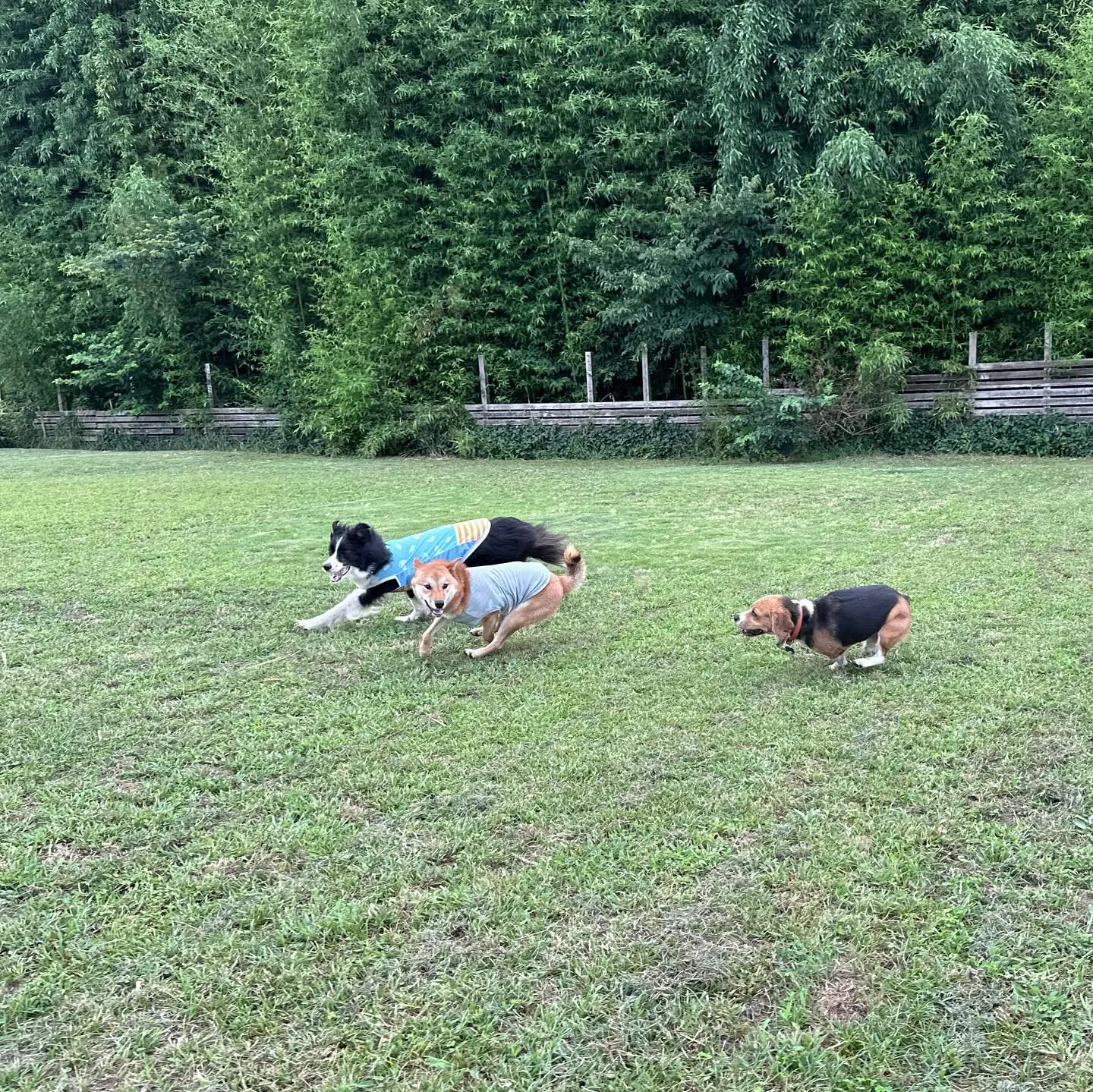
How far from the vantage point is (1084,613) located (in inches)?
135

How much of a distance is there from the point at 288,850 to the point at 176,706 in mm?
1111

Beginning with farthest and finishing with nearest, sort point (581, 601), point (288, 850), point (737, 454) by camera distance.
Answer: point (737, 454) < point (581, 601) < point (288, 850)

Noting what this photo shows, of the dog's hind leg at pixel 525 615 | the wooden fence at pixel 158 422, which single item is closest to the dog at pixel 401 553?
the dog's hind leg at pixel 525 615

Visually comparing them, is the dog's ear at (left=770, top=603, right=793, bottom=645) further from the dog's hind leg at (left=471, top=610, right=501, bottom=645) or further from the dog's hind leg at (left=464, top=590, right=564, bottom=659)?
the dog's hind leg at (left=471, top=610, right=501, bottom=645)

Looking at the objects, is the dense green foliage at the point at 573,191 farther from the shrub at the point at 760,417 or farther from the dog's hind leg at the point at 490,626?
the dog's hind leg at the point at 490,626

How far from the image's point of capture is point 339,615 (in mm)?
3713

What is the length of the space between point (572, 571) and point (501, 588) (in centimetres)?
43

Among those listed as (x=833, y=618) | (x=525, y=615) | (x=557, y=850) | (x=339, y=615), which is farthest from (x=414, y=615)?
(x=557, y=850)

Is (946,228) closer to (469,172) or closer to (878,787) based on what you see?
(469,172)

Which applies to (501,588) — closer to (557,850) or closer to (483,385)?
(557,850)

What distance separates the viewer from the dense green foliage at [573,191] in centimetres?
945

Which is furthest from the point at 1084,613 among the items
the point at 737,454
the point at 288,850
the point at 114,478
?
the point at 114,478

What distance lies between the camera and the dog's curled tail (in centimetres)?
344

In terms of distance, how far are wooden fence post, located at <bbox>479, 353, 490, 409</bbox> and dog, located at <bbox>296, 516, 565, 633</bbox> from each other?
8712 millimetres
